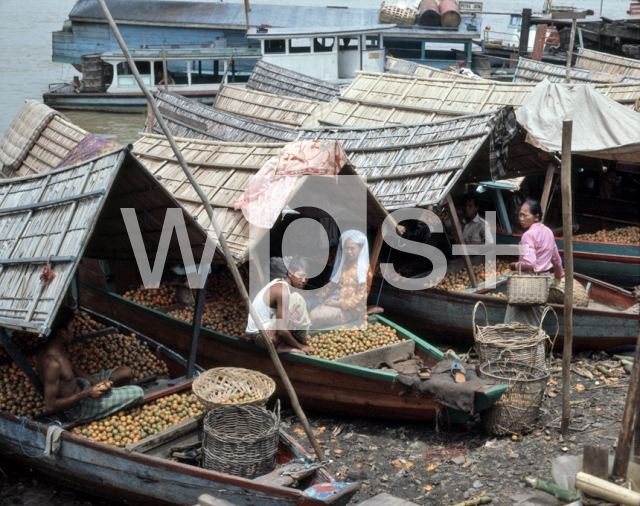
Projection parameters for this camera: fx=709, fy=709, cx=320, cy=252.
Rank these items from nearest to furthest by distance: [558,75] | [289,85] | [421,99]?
[421,99]
[558,75]
[289,85]

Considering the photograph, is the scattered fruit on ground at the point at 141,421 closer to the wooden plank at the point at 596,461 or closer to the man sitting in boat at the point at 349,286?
the man sitting in boat at the point at 349,286

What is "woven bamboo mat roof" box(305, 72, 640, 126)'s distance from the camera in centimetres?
1191

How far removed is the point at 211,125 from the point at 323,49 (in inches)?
498

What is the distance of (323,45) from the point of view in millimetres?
24094

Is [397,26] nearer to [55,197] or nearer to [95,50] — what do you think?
[95,50]

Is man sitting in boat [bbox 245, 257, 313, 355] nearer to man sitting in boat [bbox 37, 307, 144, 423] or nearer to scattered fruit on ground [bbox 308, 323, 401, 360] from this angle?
scattered fruit on ground [bbox 308, 323, 401, 360]

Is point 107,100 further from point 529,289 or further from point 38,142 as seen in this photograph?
point 529,289

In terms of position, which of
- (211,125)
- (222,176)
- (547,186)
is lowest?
(547,186)

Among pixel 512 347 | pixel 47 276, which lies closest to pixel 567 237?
pixel 512 347

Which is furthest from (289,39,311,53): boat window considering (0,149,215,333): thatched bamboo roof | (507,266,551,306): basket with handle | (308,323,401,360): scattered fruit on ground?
(0,149,215,333): thatched bamboo roof

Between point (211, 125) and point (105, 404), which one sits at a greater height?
point (211, 125)

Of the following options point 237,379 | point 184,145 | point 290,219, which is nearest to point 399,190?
point 290,219

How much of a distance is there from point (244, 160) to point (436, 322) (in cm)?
302

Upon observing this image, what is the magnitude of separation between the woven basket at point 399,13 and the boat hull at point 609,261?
19.3 metres
